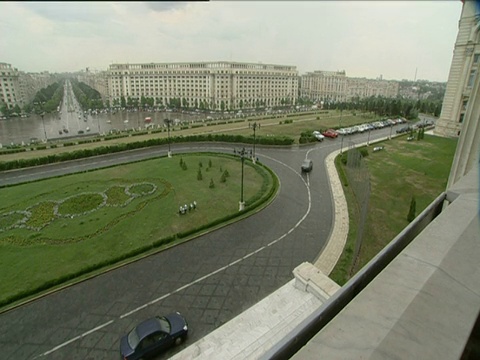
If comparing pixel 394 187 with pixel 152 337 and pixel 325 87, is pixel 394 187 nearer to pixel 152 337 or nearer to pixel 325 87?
pixel 152 337

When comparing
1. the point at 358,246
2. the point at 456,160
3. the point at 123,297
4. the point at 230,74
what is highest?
the point at 230,74

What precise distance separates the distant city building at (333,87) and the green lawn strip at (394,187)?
96625mm

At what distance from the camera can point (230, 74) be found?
89562 millimetres

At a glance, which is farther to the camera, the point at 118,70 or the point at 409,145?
the point at 118,70

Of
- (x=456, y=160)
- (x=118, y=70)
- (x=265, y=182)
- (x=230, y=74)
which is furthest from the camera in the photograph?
(x=118, y=70)

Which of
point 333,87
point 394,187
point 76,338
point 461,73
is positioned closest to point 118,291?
point 76,338

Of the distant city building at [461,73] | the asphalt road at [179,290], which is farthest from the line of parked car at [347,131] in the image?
the asphalt road at [179,290]

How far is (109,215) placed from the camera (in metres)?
15.7

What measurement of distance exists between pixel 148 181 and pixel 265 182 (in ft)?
28.8

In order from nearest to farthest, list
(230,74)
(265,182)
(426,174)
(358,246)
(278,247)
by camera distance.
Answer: (358,246), (278,247), (265,182), (426,174), (230,74)

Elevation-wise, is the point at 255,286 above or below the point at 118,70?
below

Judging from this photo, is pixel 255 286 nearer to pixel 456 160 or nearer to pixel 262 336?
pixel 262 336

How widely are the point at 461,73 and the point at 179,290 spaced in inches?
1737

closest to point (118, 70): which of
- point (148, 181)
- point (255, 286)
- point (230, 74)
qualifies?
point (230, 74)
